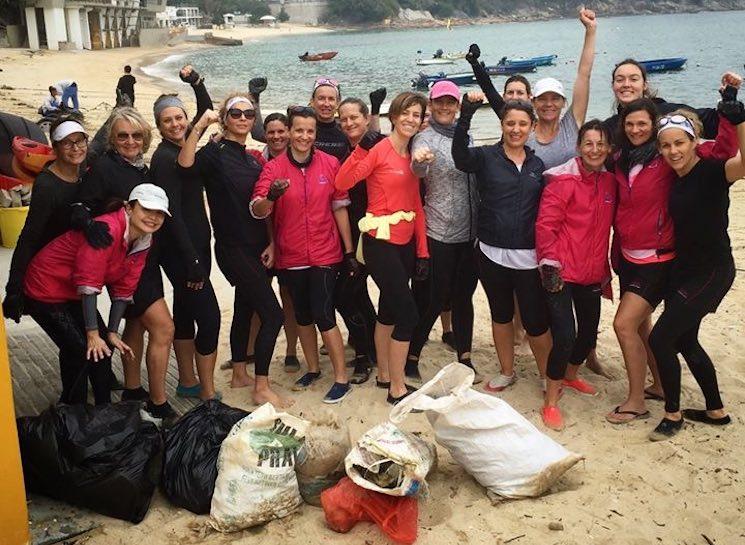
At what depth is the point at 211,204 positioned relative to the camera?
4.88 meters

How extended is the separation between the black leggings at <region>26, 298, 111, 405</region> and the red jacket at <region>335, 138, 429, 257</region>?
1.82 metres

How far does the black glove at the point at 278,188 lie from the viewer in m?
4.46

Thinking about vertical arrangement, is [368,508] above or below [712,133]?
below

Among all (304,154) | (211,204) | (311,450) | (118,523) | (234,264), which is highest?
(304,154)

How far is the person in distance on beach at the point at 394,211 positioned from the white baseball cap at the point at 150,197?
1190mm

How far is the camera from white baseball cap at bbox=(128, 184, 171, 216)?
4.08 m

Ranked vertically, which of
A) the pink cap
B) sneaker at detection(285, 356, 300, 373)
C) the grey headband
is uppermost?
the pink cap

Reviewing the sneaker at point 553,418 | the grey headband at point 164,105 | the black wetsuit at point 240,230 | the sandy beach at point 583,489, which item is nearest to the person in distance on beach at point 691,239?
the sandy beach at point 583,489

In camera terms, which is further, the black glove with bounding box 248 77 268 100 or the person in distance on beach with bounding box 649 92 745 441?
the black glove with bounding box 248 77 268 100

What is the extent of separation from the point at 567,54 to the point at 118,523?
68.4 m

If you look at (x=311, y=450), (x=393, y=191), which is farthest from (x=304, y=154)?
(x=311, y=450)

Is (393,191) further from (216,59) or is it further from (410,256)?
(216,59)

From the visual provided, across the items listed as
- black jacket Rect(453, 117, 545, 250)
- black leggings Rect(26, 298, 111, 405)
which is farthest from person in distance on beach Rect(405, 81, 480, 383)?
black leggings Rect(26, 298, 111, 405)

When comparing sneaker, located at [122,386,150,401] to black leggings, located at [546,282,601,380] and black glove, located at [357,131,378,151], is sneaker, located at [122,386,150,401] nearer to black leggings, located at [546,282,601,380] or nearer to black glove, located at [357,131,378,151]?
black glove, located at [357,131,378,151]
